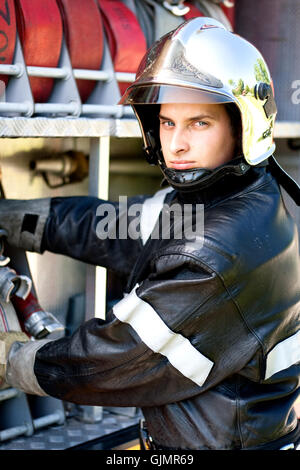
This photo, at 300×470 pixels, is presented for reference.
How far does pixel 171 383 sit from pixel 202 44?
920 millimetres

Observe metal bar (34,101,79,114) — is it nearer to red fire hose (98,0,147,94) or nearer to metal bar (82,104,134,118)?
metal bar (82,104,134,118)

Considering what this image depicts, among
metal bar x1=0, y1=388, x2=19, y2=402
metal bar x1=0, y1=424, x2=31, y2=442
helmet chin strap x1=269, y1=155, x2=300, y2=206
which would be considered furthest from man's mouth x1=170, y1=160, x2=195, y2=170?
metal bar x1=0, y1=424, x2=31, y2=442

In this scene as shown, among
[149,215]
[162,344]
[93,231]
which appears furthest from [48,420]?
[162,344]

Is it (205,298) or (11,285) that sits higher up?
(205,298)

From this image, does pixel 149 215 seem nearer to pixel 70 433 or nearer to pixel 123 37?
pixel 123 37

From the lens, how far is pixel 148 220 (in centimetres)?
250

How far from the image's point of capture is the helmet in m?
2.06

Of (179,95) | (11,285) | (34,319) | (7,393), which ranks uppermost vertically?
(179,95)

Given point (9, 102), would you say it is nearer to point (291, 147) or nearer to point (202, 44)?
point (202, 44)

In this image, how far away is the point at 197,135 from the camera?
215cm

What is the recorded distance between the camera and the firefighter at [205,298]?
1971mm

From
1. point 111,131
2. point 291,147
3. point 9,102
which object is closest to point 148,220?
point 111,131

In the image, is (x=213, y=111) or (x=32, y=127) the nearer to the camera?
(x=213, y=111)

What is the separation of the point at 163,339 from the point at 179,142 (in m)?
0.55
